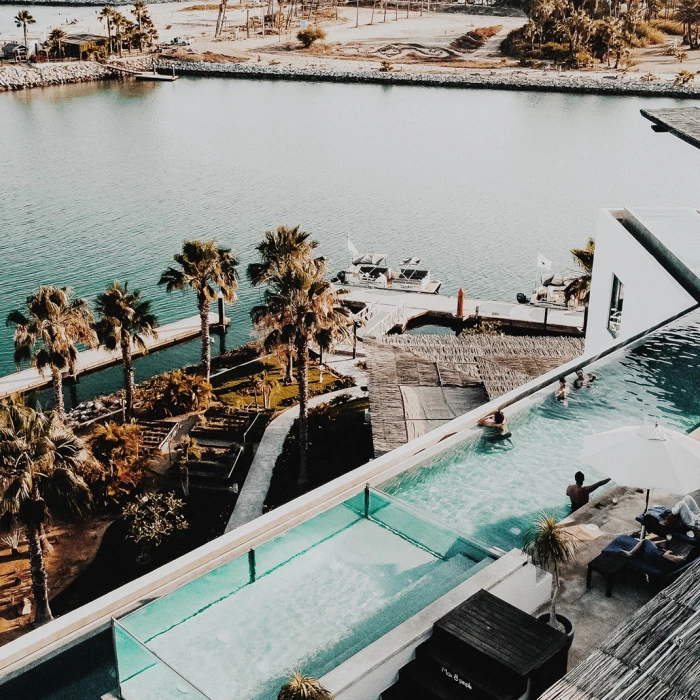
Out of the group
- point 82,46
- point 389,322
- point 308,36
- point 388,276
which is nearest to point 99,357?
point 389,322

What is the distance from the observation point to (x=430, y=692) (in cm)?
864

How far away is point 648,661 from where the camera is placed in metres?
8.31

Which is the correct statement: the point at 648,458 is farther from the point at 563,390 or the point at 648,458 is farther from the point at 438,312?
the point at 438,312

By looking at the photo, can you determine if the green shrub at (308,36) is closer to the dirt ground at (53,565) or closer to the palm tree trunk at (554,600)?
the dirt ground at (53,565)

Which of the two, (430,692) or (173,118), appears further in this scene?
(173,118)

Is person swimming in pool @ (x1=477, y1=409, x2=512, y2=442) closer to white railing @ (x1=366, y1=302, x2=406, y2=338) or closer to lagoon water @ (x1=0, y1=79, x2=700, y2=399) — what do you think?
lagoon water @ (x1=0, y1=79, x2=700, y2=399)

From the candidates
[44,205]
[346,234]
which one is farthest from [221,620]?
[44,205]

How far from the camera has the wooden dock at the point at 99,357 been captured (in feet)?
127

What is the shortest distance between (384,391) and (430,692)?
61.2 ft

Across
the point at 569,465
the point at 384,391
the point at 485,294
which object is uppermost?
the point at 569,465

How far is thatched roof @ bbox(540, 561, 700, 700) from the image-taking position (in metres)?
7.91

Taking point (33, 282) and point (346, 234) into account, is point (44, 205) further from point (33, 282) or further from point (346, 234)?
point (346, 234)

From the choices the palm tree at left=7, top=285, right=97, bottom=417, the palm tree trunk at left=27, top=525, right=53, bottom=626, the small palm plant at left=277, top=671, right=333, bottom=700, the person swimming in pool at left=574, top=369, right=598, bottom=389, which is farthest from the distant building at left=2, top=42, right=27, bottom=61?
the small palm plant at left=277, top=671, right=333, bottom=700

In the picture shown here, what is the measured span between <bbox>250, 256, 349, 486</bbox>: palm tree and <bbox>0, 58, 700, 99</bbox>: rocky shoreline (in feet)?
317
